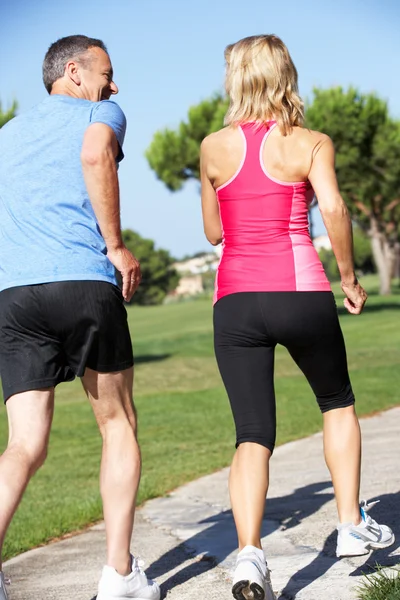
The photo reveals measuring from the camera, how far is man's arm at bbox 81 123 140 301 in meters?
3.46

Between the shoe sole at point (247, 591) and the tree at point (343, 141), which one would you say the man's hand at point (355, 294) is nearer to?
the shoe sole at point (247, 591)

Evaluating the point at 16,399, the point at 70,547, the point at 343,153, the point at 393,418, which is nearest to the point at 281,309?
the point at 16,399

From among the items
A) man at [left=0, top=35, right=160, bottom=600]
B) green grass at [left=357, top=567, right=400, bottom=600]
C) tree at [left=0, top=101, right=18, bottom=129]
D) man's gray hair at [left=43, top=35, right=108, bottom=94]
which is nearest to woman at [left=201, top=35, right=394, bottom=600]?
green grass at [left=357, top=567, right=400, bottom=600]

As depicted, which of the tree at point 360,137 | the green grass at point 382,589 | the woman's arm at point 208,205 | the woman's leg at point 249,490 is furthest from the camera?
the tree at point 360,137

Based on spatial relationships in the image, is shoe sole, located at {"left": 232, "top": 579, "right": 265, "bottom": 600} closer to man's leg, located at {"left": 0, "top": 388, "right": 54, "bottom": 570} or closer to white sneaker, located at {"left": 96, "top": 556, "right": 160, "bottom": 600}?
white sneaker, located at {"left": 96, "top": 556, "right": 160, "bottom": 600}

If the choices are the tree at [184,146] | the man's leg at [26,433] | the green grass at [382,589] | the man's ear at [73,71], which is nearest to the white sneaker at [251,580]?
the green grass at [382,589]

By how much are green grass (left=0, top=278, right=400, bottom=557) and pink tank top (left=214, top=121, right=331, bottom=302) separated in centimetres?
249

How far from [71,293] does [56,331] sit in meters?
0.15

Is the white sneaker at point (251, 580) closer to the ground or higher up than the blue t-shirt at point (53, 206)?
closer to the ground

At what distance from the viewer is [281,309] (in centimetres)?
343

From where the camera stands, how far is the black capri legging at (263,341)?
11.3ft

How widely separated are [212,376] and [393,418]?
31.7 ft

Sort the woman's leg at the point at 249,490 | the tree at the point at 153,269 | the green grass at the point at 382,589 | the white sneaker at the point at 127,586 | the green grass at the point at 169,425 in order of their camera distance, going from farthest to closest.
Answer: the tree at the point at 153,269 → the green grass at the point at 169,425 → the white sneaker at the point at 127,586 → the woman's leg at the point at 249,490 → the green grass at the point at 382,589

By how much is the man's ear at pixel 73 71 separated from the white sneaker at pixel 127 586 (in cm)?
181
